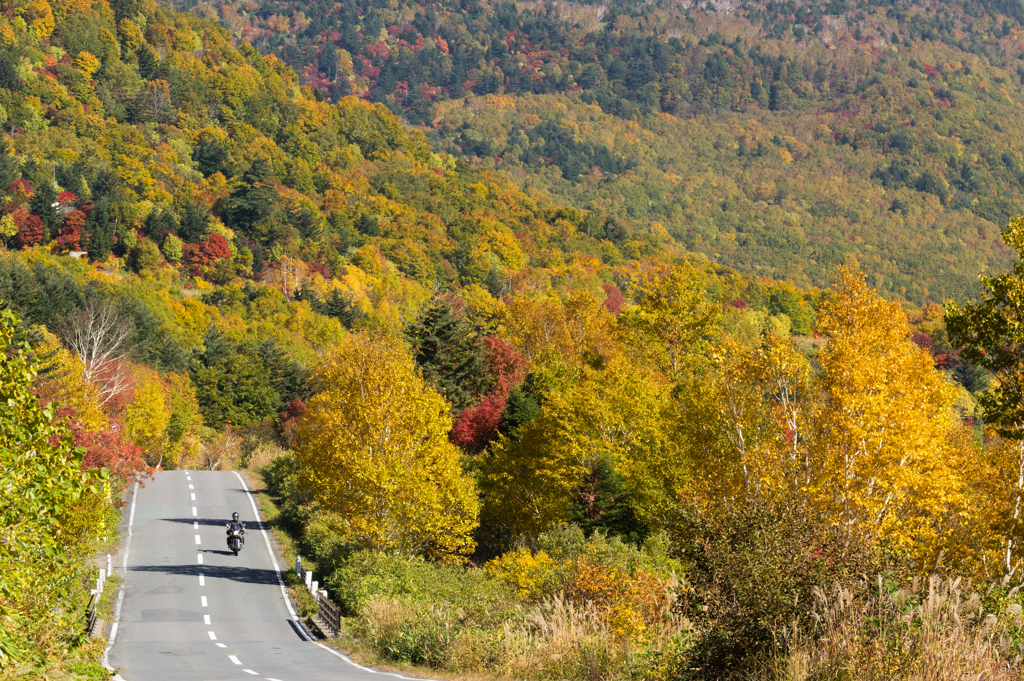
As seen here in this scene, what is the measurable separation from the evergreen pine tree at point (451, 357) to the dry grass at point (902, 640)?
161 ft

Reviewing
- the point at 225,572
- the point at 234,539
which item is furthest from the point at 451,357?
the point at 225,572

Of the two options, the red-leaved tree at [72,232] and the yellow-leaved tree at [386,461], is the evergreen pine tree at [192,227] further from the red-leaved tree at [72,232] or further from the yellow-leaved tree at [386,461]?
the yellow-leaved tree at [386,461]

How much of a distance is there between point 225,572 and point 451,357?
24.1 m

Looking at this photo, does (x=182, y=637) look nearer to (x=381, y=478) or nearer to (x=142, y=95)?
(x=381, y=478)

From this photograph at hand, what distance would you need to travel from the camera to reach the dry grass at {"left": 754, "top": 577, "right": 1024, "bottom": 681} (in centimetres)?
913

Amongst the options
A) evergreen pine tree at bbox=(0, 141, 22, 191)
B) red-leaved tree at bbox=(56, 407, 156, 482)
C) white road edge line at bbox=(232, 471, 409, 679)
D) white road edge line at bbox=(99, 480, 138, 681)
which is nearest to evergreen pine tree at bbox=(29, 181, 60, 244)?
evergreen pine tree at bbox=(0, 141, 22, 191)

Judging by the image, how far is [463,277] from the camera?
6245 inches

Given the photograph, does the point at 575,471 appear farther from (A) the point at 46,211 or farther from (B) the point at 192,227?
(A) the point at 46,211

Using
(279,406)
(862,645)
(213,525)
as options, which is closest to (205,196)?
(279,406)

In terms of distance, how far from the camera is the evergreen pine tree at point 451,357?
5941 cm

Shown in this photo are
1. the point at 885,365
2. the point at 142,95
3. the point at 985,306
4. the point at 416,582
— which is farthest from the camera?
the point at 142,95

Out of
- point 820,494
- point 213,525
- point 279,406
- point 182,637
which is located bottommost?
point 279,406

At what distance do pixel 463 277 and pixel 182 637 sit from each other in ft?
432

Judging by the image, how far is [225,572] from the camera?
3912 centimetres
